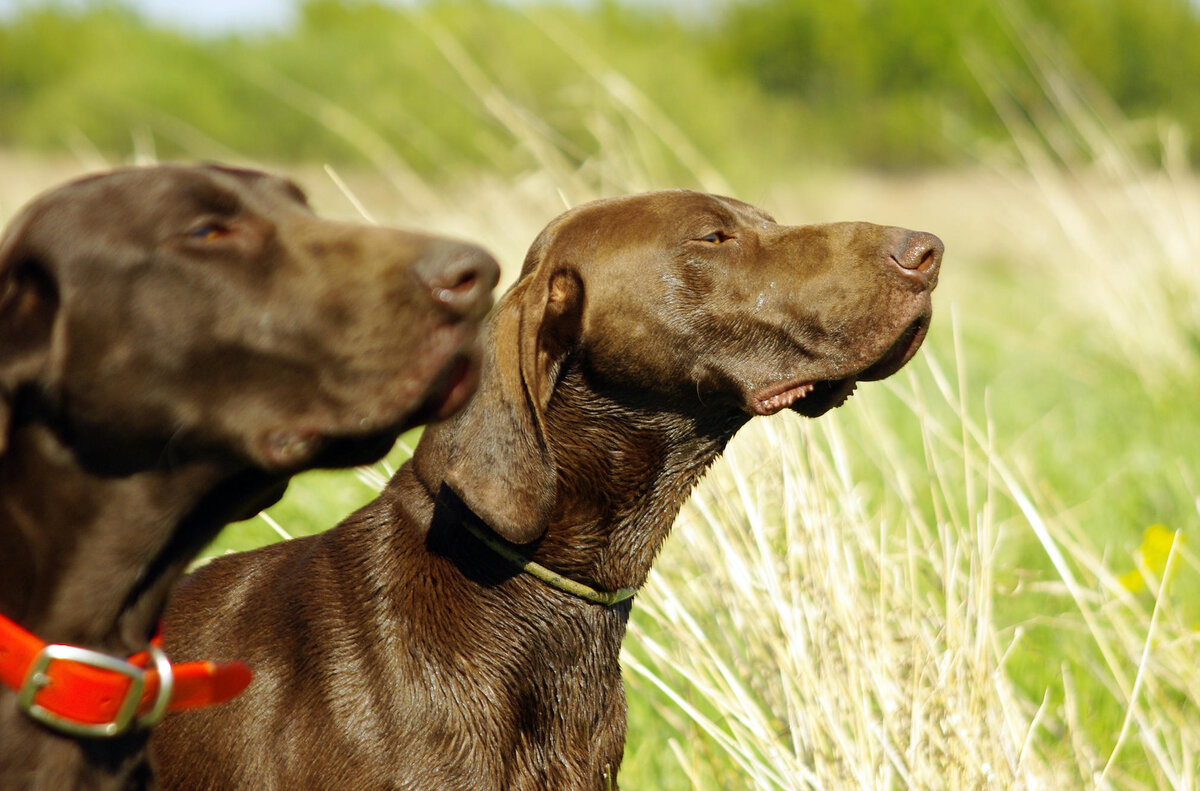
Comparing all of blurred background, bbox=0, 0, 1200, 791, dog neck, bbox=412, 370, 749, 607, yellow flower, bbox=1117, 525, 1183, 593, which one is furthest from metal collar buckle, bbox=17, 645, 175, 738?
yellow flower, bbox=1117, 525, 1183, 593

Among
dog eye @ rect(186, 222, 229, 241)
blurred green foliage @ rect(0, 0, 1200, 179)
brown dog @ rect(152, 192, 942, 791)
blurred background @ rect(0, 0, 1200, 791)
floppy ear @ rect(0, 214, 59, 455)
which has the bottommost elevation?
blurred green foliage @ rect(0, 0, 1200, 179)

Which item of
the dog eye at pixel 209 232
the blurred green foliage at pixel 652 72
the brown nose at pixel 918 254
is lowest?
the blurred green foliage at pixel 652 72

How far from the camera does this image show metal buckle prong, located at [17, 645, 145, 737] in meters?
1.85

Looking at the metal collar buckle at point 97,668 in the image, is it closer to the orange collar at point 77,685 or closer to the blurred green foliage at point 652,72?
the orange collar at point 77,685

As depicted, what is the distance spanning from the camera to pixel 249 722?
8.55ft

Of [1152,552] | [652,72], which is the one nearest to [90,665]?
[1152,552]

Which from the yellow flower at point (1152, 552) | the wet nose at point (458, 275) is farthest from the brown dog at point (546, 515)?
the yellow flower at point (1152, 552)

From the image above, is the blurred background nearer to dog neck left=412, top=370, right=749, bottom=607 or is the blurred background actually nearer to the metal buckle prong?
dog neck left=412, top=370, right=749, bottom=607

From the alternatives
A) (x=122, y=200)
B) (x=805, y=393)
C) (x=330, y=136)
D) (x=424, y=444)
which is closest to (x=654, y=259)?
(x=805, y=393)

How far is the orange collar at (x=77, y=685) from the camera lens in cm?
187

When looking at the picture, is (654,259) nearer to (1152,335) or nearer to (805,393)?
(805,393)

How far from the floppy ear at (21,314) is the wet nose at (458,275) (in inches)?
21.9

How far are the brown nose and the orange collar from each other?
1.62 meters

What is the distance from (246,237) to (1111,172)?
515 centimetres
